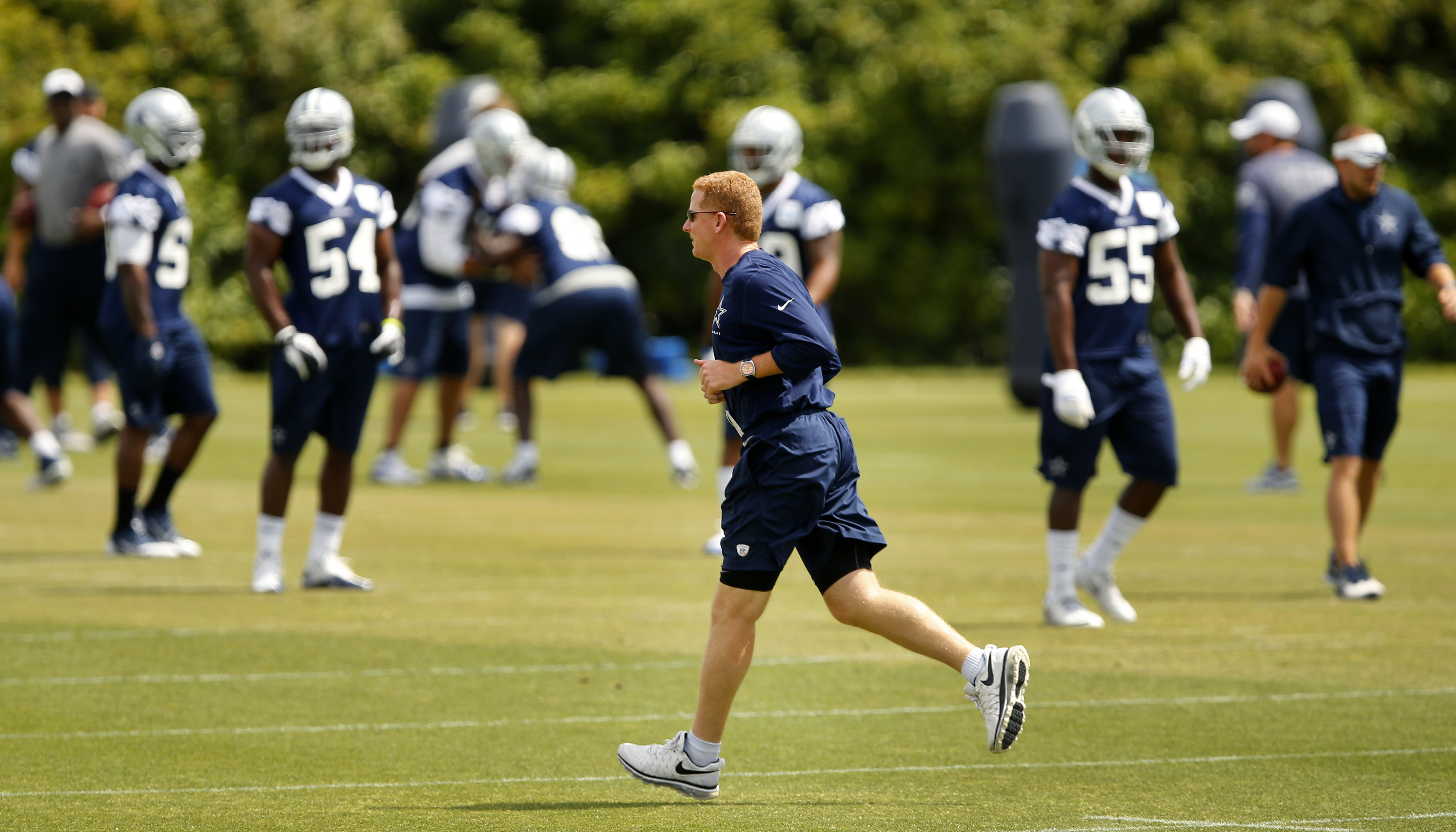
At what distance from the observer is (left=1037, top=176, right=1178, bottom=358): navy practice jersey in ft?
24.9

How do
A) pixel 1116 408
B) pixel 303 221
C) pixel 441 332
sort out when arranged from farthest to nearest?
pixel 441 332, pixel 303 221, pixel 1116 408

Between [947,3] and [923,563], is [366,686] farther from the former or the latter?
[947,3]

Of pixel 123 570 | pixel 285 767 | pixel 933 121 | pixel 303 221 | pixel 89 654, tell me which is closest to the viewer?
pixel 285 767

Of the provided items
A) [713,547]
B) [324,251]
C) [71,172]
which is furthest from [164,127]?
[71,172]

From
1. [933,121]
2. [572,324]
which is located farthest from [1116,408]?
[933,121]

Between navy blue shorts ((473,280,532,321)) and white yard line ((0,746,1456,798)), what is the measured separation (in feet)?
37.9

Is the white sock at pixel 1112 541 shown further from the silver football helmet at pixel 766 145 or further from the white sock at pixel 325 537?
the white sock at pixel 325 537

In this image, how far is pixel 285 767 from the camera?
5.23 m

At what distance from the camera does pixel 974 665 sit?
4992mm

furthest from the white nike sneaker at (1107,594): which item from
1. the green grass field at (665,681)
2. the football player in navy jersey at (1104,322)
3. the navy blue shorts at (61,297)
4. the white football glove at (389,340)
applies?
the navy blue shorts at (61,297)

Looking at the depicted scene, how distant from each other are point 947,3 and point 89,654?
2663 centimetres

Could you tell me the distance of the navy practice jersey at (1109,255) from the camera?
24.9 feet

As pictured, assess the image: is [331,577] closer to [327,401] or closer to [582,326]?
[327,401]

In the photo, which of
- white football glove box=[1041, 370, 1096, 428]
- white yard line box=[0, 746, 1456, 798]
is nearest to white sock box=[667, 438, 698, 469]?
white football glove box=[1041, 370, 1096, 428]
